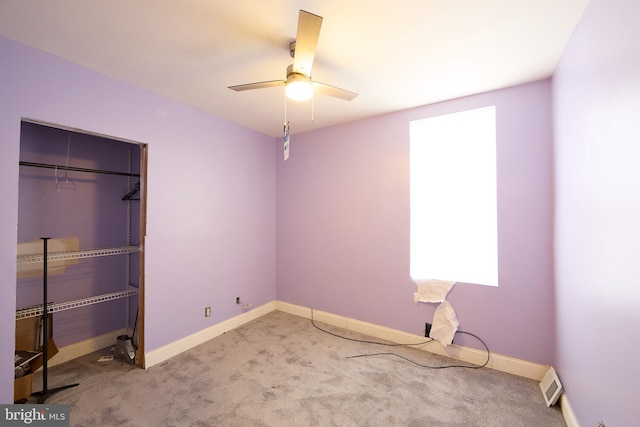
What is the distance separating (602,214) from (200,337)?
11.5ft

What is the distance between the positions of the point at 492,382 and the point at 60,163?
456 cm

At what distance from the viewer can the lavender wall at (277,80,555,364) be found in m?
2.28

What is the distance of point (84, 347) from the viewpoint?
2689 millimetres

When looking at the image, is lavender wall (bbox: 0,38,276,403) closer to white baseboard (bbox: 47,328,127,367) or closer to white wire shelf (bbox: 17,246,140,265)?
white wire shelf (bbox: 17,246,140,265)

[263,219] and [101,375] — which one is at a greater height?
[263,219]

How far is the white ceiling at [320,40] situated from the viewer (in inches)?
58.1

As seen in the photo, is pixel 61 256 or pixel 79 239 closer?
pixel 61 256

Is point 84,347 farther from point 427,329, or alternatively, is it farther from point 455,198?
point 455,198

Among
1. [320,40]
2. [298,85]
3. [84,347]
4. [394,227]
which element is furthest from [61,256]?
A: [394,227]

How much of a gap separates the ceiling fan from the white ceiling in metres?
0.22

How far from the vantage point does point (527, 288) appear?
2.31 meters

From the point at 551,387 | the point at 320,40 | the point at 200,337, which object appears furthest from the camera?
the point at 200,337

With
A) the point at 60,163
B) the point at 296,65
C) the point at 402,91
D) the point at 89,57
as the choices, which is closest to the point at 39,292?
the point at 60,163

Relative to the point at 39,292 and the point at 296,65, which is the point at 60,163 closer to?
the point at 39,292
